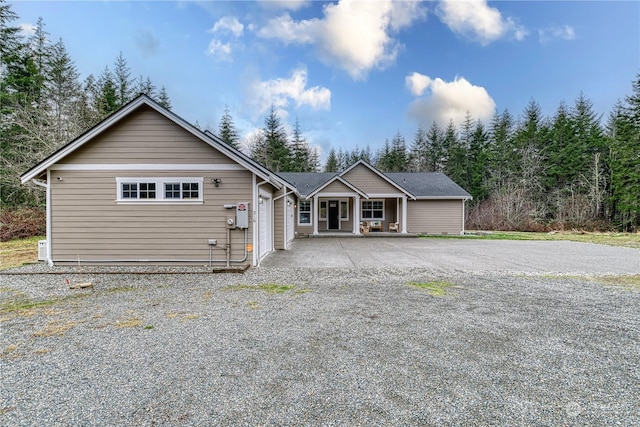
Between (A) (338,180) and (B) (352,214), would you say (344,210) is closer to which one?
(B) (352,214)

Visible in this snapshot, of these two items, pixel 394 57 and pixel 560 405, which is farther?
pixel 394 57

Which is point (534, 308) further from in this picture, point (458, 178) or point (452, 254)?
point (458, 178)

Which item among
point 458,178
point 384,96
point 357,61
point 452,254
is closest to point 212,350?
point 452,254

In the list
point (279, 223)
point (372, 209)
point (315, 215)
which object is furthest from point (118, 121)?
point (372, 209)

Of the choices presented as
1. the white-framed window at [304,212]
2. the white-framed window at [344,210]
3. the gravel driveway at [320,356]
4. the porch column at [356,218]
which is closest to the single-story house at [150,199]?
the gravel driveway at [320,356]

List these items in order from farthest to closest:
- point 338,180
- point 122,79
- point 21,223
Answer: point 122,79, point 338,180, point 21,223

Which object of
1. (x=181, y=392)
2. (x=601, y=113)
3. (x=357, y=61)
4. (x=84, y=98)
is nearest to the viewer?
(x=181, y=392)

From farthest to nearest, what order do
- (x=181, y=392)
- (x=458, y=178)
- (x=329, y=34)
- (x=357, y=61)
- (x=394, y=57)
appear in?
(x=458, y=178) → (x=394, y=57) → (x=357, y=61) → (x=329, y=34) → (x=181, y=392)

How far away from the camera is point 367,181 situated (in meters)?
19.7

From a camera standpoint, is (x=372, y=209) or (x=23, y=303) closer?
(x=23, y=303)

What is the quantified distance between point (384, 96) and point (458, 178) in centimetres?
1859

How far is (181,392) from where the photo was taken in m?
2.70

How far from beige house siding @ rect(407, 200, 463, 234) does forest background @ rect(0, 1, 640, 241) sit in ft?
28.4

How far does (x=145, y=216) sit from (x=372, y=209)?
14.9 meters
